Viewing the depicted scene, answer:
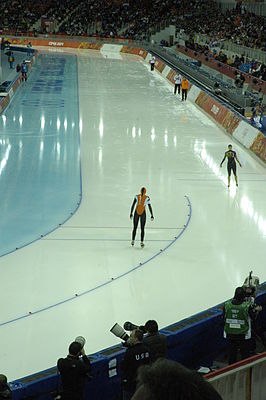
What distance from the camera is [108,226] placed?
13.1 metres

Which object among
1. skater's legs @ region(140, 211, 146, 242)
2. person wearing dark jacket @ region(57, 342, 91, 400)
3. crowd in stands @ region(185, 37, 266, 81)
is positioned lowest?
skater's legs @ region(140, 211, 146, 242)

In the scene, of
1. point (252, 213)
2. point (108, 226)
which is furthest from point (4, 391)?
point (252, 213)

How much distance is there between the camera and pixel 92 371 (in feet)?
19.5

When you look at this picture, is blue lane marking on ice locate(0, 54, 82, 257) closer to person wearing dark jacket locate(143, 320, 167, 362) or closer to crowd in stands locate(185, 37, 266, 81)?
person wearing dark jacket locate(143, 320, 167, 362)

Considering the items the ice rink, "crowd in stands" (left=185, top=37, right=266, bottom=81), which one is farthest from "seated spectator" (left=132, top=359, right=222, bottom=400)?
"crowd in stands" (left=185, top=37, right=266, bottom=81)

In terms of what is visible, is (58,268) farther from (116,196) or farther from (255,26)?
(255,26)

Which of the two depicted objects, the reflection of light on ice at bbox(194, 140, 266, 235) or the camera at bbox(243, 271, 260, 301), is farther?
the reflection of light on ice at bbox(194, 140, 266, 235)

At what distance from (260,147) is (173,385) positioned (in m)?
18.6

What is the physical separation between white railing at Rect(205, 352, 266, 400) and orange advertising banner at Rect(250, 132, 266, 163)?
14785mm

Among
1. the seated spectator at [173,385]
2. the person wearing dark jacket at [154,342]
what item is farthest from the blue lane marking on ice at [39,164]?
the seated spectator at [173,385]

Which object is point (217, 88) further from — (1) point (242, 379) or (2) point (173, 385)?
(2) point (173, 385)

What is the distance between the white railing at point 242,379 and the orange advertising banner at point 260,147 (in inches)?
582

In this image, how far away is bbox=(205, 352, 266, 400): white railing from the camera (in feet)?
14.3

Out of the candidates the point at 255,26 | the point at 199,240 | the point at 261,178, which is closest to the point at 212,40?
the point at 255,26
